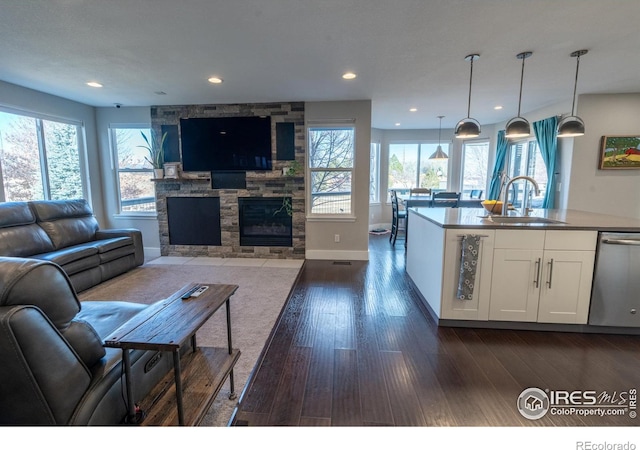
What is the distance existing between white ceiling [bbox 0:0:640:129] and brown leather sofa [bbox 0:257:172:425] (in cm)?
193

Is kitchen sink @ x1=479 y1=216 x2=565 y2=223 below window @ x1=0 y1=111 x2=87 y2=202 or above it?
below

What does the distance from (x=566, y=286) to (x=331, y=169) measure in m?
3.32

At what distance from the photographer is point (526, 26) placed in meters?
2.34

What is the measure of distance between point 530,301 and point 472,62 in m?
2.35

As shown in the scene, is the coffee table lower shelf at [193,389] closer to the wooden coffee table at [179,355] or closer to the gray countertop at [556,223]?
the wooden coffee table at [179,355]

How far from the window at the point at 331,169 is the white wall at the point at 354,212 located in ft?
0.43

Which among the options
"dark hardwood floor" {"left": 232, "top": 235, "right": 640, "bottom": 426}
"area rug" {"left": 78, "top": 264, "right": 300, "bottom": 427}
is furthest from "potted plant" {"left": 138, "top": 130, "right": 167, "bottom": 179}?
"dark hardwood floor" {"left": 232, "top": 235, "right": 640, "bottom": 426}

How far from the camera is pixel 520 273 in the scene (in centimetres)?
257

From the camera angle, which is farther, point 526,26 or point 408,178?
point 408,178

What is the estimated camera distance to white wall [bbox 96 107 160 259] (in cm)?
514

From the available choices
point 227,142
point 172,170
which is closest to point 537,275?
point 227,142

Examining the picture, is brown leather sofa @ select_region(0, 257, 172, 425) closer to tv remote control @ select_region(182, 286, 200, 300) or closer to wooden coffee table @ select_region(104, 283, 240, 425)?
wooden coffee table @ select_region(104, 283, 240, 425)
